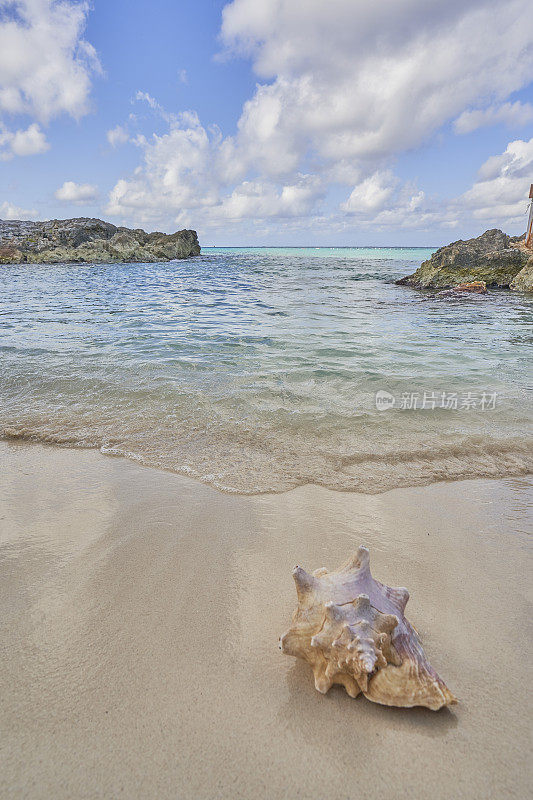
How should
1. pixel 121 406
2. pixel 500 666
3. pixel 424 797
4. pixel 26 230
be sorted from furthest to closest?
pixel 26 230, pixel 121 406, pixel 500 666, pixel 424 797

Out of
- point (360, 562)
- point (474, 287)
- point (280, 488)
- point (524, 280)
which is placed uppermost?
point (524, 280)

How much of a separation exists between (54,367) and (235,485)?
15.4 ft

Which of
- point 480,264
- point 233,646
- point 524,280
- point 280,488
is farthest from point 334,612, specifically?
point 480,264

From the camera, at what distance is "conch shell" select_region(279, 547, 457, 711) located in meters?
1.54

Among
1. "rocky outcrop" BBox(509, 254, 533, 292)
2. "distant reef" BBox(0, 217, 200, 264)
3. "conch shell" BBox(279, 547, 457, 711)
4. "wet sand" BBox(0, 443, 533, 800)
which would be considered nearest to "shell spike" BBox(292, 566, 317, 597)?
"conch shell" BBox(279, 547, 457, 711)

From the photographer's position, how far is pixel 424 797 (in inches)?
52.9

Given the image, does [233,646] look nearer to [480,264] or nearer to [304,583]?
[304,583]

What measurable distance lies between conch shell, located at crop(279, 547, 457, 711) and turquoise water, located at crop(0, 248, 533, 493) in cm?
167

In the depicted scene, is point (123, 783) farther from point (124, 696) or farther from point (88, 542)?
point (88, 542)

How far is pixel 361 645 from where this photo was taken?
1.54m

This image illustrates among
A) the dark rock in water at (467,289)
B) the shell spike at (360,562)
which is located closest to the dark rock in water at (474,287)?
the dark rock in water at (467,289)

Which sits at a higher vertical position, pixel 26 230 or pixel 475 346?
pixel 26 230

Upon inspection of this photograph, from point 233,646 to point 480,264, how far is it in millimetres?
26118

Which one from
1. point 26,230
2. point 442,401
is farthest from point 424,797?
point 26,230
